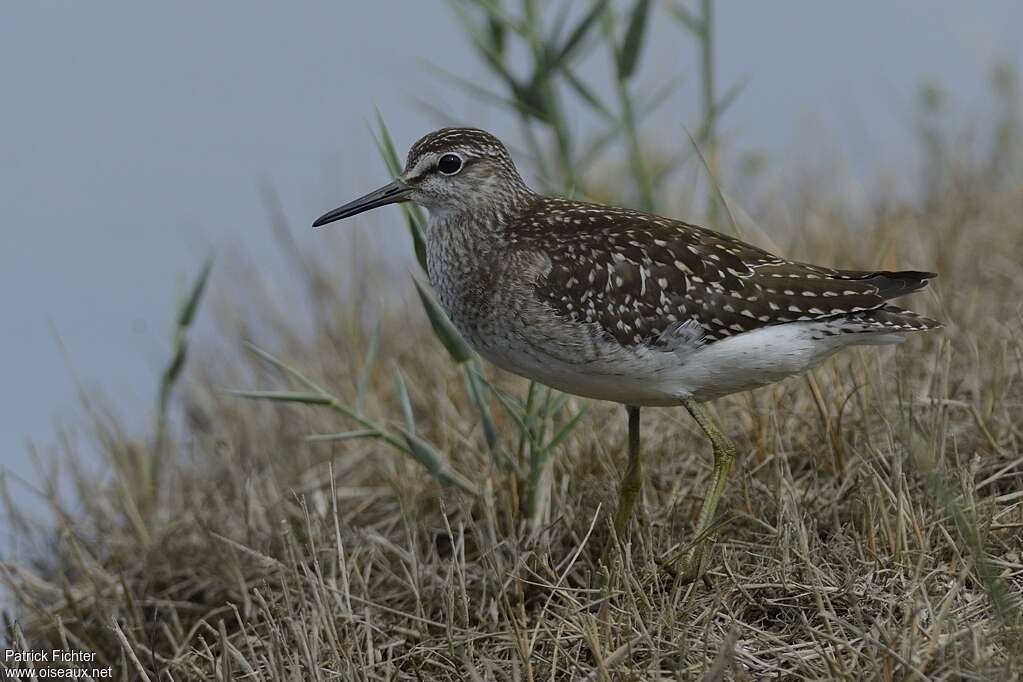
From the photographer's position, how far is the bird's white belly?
4.67 metres

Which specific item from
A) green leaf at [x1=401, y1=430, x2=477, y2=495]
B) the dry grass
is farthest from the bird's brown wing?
green leaf at [x1=401, y1=430, x2=477, y2=495]

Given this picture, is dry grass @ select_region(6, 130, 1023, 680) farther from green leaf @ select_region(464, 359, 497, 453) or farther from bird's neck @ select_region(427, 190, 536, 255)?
bird's neck @ select_region(427, 190, 536, 255)

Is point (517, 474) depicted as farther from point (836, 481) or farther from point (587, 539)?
point (836, 481)

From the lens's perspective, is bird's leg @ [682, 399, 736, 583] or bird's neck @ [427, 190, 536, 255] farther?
bird's neck @ [427, 190, 536, 255]

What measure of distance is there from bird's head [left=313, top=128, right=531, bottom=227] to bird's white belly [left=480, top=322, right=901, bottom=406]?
0.82 metres

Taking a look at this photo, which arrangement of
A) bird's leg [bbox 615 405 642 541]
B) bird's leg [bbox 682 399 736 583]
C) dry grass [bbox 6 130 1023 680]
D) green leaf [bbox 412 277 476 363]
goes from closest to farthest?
dry grass [bbox 6 130 1023 680], bird's leg [bbox 682 399 736 583], bird's leg [bbox 615 405 642 541], green leaf [bbox 412 277 476 363]

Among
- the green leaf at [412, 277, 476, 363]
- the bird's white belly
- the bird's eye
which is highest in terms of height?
the bird's eye

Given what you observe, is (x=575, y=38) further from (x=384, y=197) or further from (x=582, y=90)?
(x=384, y=197)

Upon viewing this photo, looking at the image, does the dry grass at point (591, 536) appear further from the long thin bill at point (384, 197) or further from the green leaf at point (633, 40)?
the green leaf at point (633, 40)

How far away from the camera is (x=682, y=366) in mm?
4742

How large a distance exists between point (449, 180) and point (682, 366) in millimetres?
1364

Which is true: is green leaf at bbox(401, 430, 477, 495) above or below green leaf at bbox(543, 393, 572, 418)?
below

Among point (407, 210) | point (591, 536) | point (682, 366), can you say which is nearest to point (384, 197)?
point (407, 210)

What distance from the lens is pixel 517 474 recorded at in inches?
212
